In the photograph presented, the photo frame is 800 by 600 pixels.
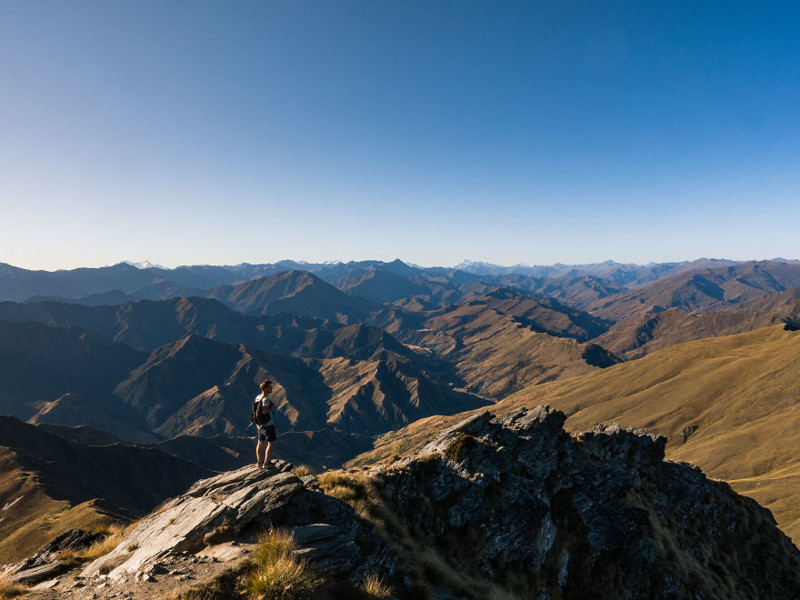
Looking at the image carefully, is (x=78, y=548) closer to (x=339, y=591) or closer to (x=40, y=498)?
(x=339, y=591)

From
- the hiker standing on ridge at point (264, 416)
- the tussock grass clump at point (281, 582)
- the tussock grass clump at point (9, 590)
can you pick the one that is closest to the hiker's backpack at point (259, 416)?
the hiker standing on ridge at point (264, 416)

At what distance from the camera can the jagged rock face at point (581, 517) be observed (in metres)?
28.4

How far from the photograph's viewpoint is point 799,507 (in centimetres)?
10719

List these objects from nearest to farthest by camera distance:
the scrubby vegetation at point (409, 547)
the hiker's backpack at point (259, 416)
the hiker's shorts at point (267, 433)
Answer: the scrubby vegetation at point (409, 547) → the hiker's backpack at point (259, 416) → the hiker's shorts at point (267, 433)

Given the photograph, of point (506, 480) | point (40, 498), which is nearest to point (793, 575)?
point (506, 480)

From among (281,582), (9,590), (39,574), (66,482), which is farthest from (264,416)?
(66,482)

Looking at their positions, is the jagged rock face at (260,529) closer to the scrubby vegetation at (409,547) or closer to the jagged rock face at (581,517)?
the scrubby vegetation at (409,547)

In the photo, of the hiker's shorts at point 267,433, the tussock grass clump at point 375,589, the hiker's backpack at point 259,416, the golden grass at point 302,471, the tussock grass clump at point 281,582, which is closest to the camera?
the tussock grass clump at point 281,582

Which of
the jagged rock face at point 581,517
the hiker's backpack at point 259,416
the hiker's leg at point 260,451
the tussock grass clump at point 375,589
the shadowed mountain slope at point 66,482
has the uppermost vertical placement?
the hiker's backpack at point 259,416

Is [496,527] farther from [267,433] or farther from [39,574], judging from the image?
[39,574]

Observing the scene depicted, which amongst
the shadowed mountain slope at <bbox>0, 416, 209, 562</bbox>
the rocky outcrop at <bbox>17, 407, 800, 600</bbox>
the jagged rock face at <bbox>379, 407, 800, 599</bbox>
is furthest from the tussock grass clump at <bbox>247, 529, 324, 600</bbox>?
the shadowed mountain slope at <bbox>0, 416, 209, 562</bbox>

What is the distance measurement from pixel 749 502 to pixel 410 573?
70.1 meters

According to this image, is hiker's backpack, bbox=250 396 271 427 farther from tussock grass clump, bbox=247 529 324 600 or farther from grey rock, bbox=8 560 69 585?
grey rock, bbox=8 560 69 585

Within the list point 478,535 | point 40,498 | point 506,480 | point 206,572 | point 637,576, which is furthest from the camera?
point 40,498
